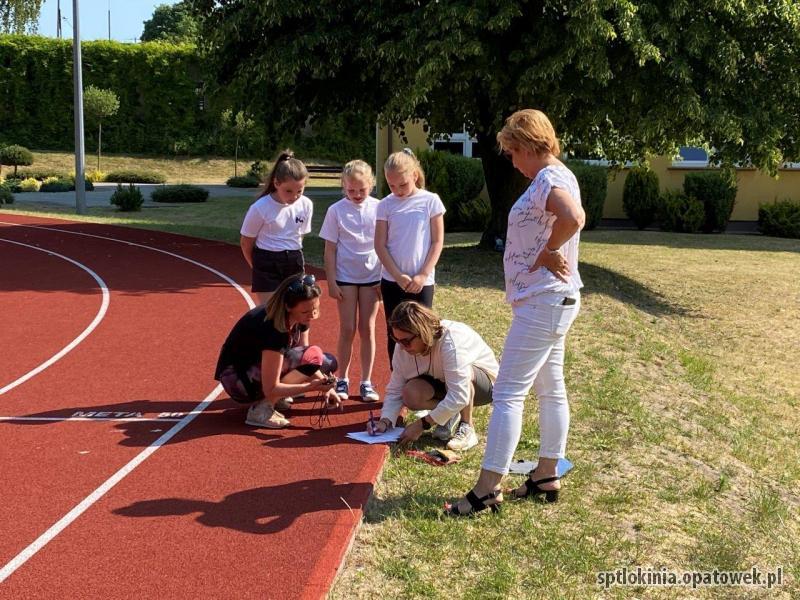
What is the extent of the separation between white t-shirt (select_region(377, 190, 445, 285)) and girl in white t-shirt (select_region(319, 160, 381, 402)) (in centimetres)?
45

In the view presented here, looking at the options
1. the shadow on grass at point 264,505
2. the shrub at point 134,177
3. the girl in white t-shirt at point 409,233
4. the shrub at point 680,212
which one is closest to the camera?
the shadow on grass at point 264,505

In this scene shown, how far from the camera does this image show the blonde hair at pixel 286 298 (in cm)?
571

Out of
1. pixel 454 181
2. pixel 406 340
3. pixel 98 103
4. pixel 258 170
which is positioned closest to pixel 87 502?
pixel 406 340

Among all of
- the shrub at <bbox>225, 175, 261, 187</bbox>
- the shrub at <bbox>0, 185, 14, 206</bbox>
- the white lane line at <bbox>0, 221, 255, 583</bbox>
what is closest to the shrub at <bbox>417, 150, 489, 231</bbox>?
the shrub at <bbox>0, 185, 14, 206</bbox>

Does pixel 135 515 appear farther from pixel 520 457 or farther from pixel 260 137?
pixel 260 137

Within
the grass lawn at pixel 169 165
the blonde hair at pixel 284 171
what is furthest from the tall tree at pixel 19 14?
the blonde hair at pixel 284 171

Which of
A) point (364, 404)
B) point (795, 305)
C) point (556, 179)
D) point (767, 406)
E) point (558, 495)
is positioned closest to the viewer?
point (556, 179)

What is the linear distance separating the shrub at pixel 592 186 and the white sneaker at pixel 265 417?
18.1 meters

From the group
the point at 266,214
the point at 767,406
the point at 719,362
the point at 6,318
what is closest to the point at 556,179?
the point at 266,214

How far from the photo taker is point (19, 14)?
57.6m

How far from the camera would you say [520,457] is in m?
5.84

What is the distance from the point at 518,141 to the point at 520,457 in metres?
2.27

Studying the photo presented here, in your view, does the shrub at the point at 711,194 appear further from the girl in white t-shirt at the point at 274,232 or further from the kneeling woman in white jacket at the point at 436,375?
the kneeling woman in white jacket at the point at 436,375

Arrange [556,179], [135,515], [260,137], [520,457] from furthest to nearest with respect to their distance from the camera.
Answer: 1. [260,137]
2. [520,457]
3. [135,515]
4. [556,179]
